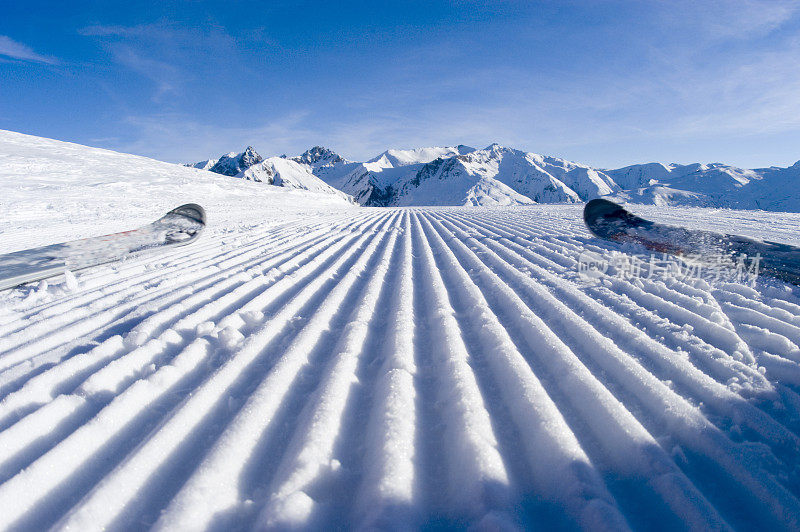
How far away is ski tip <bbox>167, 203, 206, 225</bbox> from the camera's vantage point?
6946mm

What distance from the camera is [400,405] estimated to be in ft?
5.02

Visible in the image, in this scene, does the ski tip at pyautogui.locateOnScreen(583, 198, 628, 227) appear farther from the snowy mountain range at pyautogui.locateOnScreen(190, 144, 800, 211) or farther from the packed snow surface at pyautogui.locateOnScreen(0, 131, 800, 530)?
the snowy mountain range at pyautogui.locateOnScreen(190, 144, 800, 211)

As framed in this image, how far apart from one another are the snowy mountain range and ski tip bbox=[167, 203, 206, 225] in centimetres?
6223

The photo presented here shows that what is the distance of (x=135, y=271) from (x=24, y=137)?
20.0 meters

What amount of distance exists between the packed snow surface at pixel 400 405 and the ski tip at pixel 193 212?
12.5 feet

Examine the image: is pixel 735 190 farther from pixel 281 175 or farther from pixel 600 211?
pixel 600 211

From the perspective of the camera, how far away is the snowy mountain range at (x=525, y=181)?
95875mm

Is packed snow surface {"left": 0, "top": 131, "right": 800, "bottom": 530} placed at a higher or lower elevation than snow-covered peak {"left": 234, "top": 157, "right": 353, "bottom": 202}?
lower

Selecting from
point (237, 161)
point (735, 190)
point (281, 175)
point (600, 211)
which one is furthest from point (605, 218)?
point (237, 161)

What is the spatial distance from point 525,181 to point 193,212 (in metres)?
165

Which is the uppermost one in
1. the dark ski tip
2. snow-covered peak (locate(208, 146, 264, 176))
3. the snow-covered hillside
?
snow-covered peak (locate(208, 146, 264, 176))

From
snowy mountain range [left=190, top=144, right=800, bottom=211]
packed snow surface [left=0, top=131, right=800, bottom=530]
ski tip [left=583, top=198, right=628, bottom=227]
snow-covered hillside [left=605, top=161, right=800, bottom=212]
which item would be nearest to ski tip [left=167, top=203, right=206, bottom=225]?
packed snow surface [left=0, top=131, right=800, bottom=530]

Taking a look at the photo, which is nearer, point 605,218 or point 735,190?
point 605,218

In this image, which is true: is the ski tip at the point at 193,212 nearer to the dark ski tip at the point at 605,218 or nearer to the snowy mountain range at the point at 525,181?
the dark ski tip at the point at 605,218
